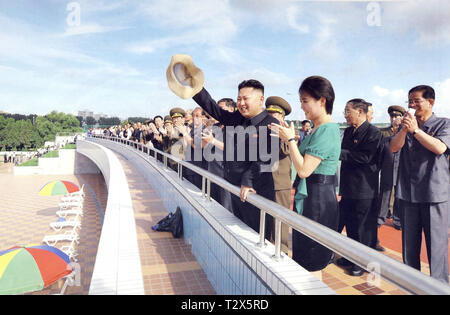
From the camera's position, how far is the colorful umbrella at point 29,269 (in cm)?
601

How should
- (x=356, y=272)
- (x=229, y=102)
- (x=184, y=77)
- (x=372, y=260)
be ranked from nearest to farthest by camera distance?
1. (x=372, y=260)
2. (x=184, y=77)
3. (x=356, y=272)
4. (x=229, y=102)

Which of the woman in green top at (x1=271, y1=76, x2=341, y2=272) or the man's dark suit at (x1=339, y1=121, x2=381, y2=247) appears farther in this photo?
the man's dark suit at (x1=339, y1=121, x2=381, y2=247)

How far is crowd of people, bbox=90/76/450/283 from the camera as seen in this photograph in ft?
7.22

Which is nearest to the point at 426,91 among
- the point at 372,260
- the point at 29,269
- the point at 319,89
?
the point at 319,89

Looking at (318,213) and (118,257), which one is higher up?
(318,213)

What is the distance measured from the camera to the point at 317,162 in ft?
6.83

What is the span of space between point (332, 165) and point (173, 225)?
3.30m

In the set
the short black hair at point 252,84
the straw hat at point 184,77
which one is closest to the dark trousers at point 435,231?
the short black hair at point 252,84

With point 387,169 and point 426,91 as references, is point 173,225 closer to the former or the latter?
point 387,169

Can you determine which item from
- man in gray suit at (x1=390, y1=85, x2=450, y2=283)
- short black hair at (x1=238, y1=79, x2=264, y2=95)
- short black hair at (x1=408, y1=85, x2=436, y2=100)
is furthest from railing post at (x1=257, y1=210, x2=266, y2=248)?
short black hair at (x1=408, y1=85, x2=436, y2=100)

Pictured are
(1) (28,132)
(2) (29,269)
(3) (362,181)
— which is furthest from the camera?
(1) (28,132)

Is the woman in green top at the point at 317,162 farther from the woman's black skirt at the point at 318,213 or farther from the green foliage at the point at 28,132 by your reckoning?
the green foliage at the point at 28,132

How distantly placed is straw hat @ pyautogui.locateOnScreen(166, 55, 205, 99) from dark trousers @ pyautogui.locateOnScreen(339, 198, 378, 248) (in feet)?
7.75

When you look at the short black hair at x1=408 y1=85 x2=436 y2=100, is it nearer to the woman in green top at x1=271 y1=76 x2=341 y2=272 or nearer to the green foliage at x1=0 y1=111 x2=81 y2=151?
the woman in green top at x1=271 y1=76 x2=341 y2=272
